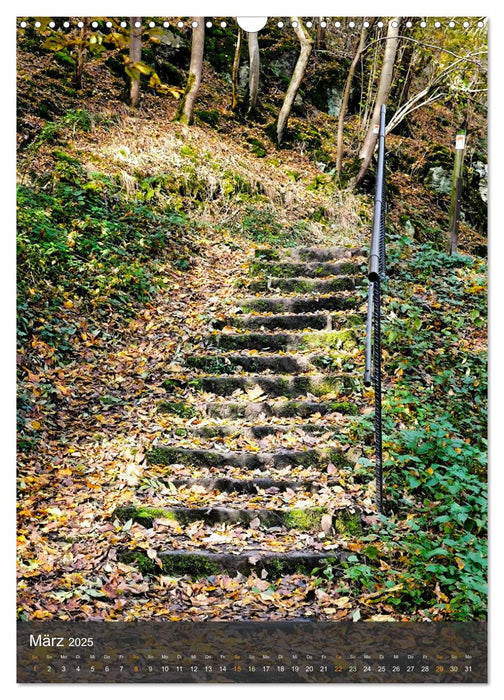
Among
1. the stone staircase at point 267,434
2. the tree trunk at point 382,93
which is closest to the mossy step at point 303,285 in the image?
the stone staircase at point 267,434

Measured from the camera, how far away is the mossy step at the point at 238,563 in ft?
8.63

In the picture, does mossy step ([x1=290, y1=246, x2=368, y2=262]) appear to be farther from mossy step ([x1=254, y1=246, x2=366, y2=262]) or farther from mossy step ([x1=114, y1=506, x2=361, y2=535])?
mossy step ([x1=114, y1=506, x2=361, y2=535])

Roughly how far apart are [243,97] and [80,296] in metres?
1.94

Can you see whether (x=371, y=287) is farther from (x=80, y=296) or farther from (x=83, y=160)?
(x=83, y=160)

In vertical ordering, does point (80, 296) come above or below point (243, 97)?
below

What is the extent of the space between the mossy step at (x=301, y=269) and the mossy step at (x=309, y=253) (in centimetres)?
4

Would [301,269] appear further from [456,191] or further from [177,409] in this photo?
[177,409]

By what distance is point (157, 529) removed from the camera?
281 centimetres

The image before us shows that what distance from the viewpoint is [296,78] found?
13.5 ft

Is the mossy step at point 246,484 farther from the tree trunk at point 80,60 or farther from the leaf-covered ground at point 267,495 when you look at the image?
the tree trunk at point 80,60

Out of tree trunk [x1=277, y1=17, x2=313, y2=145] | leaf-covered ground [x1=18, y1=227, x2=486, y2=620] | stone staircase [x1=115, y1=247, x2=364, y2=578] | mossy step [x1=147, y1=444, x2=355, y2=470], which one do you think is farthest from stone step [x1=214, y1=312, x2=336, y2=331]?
tree trunk [x1=277, y1=17, x2=313, y2=145]

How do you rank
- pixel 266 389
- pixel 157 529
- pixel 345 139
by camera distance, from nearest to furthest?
pixel 157 529, pixel 266 389, pixel 345 139
